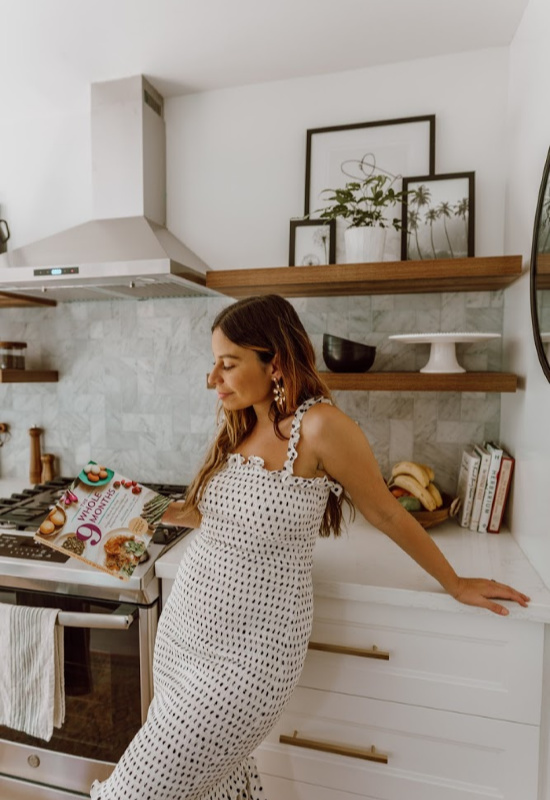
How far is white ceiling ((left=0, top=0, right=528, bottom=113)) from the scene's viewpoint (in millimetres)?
1398

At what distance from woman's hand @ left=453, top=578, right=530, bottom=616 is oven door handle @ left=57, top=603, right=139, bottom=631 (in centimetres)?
83

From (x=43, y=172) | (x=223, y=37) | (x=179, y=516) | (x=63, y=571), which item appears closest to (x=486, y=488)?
(x=179, y=516)

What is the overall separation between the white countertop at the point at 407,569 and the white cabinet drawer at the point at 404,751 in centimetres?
28

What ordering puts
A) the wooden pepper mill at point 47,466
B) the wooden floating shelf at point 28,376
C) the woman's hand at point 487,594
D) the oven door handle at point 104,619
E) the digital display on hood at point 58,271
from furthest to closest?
the wooden pepper mill at point 47,466 < the wooden floating shelf at point 28,376 < the digital display on hood at point 58,271 < the oven door handle at point 104,619 < the woman's hand at point 487,594

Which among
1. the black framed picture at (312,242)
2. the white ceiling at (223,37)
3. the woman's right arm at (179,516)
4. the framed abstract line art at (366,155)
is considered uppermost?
the white ceiling at (223,37)

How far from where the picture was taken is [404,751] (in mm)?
1220

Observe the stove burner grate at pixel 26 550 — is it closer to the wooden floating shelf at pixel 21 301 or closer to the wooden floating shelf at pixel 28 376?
the wooden floating shelf at pixel 28 376

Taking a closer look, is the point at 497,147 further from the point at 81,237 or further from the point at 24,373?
the point at 24,373

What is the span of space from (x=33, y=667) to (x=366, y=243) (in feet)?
5.11

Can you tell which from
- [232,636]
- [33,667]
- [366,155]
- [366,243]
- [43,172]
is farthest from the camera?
[43,172]

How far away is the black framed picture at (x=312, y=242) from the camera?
1.75 meters

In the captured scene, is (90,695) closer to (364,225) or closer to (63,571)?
(63,571)

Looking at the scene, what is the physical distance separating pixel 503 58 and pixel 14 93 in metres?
1.75

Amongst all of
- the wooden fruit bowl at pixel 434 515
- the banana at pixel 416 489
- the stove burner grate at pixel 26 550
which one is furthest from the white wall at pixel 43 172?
the wooden fruit bowl at pixel 434 515
